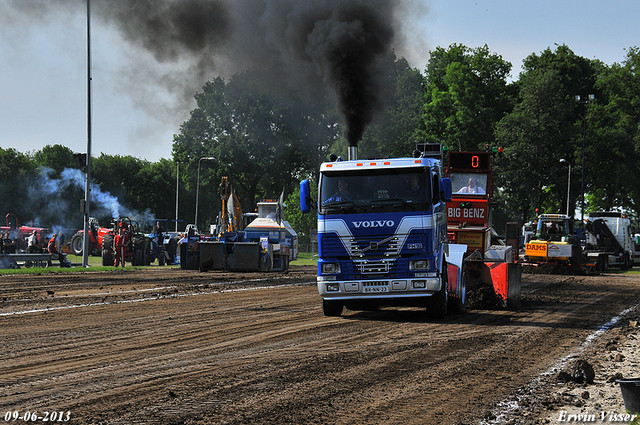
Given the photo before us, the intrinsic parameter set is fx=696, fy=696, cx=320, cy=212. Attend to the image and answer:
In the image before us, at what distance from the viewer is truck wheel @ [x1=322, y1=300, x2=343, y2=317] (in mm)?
13094

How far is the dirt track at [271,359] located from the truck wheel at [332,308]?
0.31 m

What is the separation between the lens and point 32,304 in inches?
568

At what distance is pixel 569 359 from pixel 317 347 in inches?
127

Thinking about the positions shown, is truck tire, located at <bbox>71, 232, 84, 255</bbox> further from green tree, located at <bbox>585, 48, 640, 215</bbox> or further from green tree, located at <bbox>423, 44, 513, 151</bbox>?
green tree, located at <bbox>585, 48, 640, 215</bbox>

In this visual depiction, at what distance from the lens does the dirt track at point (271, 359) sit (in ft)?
19.5

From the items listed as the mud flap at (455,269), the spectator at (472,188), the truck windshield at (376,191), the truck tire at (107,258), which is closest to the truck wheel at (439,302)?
the mud flap at (455,269)

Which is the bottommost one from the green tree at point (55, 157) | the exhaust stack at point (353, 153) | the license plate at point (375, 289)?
the license plate at point (375, 289)

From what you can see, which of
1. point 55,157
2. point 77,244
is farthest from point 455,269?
point 55,157

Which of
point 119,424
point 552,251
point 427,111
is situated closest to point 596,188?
point 427,111

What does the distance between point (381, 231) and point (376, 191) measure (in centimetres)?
74

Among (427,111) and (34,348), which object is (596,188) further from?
(34,348)

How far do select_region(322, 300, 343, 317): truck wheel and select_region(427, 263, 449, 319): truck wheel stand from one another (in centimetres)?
168

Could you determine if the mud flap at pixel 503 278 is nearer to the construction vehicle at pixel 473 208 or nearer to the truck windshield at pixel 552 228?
the construction vehicle at pixel 473 208

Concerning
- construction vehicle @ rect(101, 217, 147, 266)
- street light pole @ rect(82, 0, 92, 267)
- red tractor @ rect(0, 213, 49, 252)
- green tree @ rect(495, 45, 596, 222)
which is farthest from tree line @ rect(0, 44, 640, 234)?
street light pole @ rect(82, 0, 92, 267)
